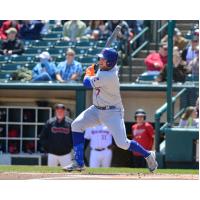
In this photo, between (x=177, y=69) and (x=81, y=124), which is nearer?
(x=81, y=124)

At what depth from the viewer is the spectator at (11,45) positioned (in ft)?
63.0

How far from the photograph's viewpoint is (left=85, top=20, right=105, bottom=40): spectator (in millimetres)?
19161

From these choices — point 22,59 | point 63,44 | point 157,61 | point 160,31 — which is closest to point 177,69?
point 157,61

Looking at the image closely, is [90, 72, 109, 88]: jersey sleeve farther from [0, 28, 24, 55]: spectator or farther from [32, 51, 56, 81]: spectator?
[0, 28, 24, 55]: spectator

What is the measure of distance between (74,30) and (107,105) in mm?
8560

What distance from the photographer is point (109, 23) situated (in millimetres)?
19078

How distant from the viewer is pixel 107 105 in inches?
434

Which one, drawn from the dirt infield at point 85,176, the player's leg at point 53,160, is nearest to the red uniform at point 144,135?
the player's leg at point 53,160

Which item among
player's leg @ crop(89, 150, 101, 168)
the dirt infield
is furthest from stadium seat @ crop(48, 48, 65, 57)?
the dirt infield

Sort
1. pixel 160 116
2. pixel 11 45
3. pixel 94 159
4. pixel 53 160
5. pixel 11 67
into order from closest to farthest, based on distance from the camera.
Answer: pixel 53 160
pixel 160 116
pixel 94 159
pixel 11 67
pixel 11 45

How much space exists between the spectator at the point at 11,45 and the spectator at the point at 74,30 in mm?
953

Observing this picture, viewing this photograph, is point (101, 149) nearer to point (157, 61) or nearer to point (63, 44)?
point (157, 61)

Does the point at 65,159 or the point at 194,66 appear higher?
the point at 194,66

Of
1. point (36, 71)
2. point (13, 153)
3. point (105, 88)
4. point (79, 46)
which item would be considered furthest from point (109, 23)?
point (105, 88)
